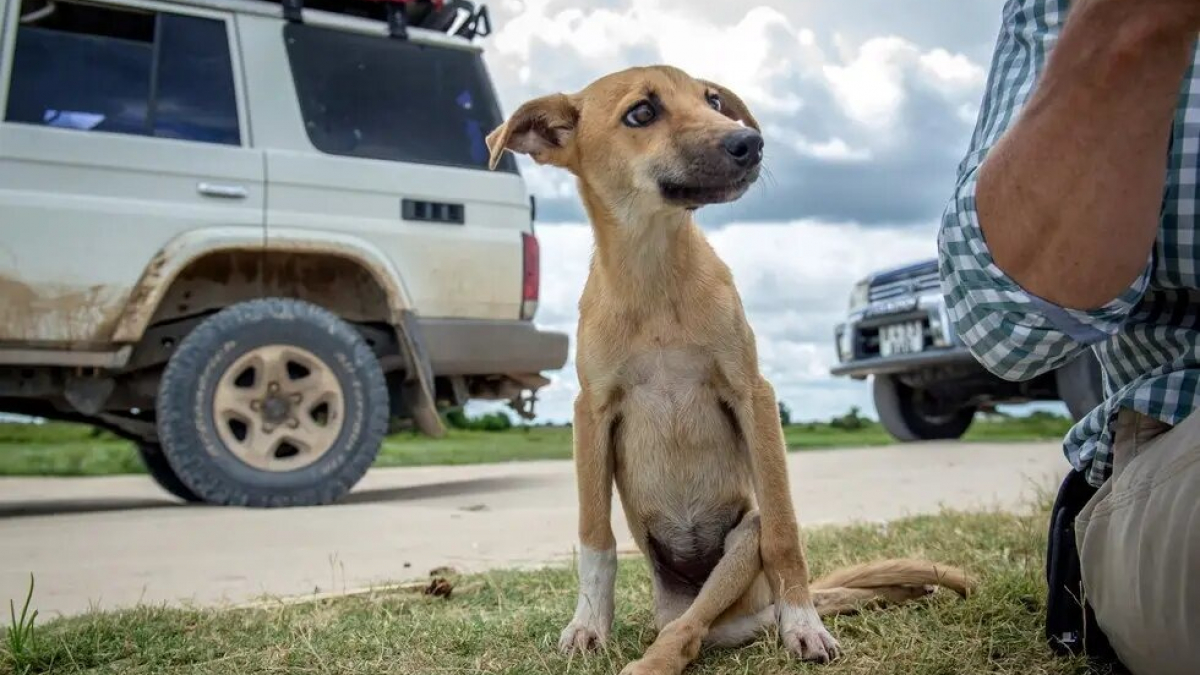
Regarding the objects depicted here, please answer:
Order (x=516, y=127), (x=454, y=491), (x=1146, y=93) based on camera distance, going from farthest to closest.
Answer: (x=454, y=491) → (x=516, y=127) → (x=1146, y=93)

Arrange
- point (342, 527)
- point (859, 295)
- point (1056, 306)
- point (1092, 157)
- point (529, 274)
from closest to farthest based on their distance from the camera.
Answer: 1. point (1092, 157)
2. point (1056, 306)
3. point (342, 527)
4. point (529, 274)
5. point (859, 295)

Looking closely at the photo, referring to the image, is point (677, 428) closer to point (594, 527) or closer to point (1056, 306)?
point (594, 527)

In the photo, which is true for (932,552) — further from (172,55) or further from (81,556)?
(172,55)

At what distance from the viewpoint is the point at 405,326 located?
18.2 feet

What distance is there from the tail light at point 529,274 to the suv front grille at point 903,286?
95.5 inches

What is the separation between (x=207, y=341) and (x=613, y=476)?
10.9 feet

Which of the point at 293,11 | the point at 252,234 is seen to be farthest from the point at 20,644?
the point at 293,11

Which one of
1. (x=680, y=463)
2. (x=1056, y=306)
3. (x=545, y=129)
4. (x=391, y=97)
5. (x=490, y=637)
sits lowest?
(x=490, y=637)

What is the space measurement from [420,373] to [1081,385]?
3.23 m

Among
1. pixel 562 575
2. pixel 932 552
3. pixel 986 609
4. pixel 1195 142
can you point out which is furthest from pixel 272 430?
pixel 1195 142

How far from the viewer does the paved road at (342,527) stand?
11.2ft

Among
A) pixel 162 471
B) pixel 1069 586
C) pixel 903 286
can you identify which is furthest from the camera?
pixel 903 286

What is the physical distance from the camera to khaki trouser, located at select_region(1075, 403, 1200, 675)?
132 cm

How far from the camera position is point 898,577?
2.23 m
